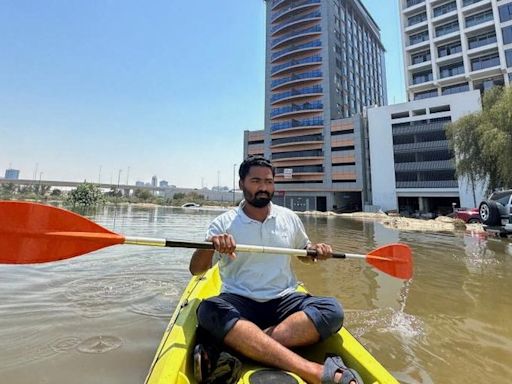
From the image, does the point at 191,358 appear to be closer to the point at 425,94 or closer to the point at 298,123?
the point at 425,94

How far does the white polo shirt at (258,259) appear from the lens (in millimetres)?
2379

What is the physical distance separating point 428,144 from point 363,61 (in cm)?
3437

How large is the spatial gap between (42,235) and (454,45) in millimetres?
51289

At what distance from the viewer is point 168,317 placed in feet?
13.5

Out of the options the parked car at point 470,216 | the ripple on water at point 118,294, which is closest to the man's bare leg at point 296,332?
the ripple on water at point 118,294

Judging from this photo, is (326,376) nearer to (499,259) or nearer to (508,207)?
(499,259)

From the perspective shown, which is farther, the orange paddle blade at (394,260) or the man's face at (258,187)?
the orange paddle blade at (394,260)

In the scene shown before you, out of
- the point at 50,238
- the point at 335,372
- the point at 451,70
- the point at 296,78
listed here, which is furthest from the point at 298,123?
the point at 335,372

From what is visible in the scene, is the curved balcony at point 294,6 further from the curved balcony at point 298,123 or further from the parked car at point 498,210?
the parked car at point 498,210

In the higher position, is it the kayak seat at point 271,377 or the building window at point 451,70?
the building window at point 451,70

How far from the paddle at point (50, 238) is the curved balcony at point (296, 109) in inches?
2005

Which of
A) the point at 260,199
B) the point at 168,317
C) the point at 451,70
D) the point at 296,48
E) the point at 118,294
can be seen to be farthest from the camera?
the point at 296,48

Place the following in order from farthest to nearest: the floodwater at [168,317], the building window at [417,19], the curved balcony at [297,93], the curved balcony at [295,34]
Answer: the curved balcony at [295,34] < the curved balcony at [297,93] < the building window at [417,19] < the floodwater at [168,317]

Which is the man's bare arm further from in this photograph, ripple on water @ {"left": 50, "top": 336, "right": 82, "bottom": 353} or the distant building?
the distant building
